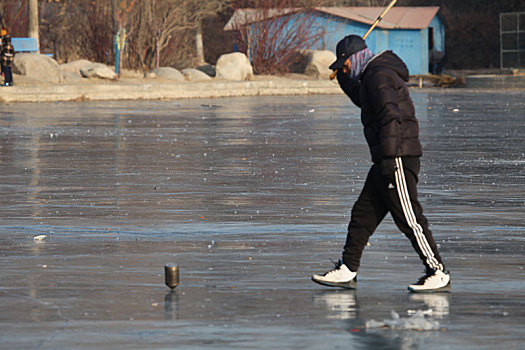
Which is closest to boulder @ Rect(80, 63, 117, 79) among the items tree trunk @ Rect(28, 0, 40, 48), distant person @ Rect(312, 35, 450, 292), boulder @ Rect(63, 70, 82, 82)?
boulder @ Rect(63, 70, 82, 82)

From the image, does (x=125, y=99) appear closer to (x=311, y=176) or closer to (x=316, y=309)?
(x=311, y=176)

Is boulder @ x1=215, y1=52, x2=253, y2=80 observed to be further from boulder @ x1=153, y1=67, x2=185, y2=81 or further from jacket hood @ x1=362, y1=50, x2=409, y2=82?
jacket hood @ x1=362, y1=50, x2=409, y2=82

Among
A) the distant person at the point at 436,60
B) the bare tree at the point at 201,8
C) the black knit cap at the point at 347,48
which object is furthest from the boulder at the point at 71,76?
the black knit cap at the point at 347,48

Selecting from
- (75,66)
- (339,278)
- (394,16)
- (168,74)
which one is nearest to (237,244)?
(339,278)

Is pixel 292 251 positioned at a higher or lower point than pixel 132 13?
lower

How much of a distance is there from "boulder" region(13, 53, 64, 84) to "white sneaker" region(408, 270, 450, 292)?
108ft

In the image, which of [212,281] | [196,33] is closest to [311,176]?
[212,281]

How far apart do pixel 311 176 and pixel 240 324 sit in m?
8.37

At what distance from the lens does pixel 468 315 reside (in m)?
6.60

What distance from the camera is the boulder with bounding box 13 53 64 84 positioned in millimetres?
39219

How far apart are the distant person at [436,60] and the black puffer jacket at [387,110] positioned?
58.1 metres

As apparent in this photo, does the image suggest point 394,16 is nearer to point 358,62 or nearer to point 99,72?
point 99,72

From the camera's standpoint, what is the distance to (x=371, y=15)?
204 ft

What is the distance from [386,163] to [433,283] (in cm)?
80
